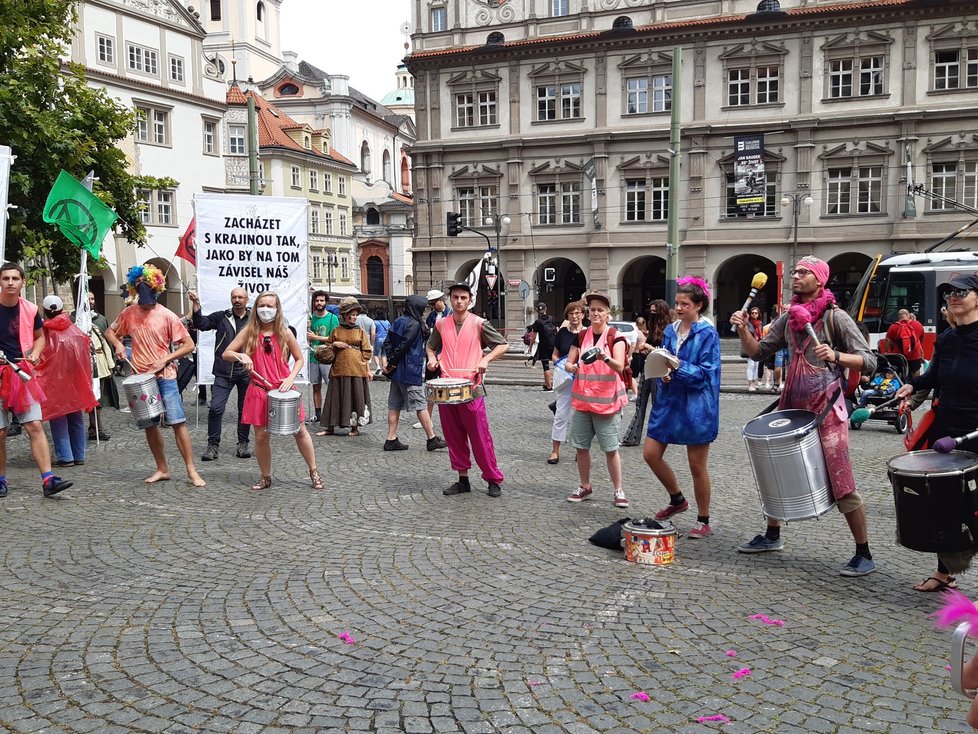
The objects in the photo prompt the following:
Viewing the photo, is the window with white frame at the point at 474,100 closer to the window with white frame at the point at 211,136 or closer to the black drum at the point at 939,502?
the window with white frame at the point at 211,136

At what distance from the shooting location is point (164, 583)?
17.9 feet

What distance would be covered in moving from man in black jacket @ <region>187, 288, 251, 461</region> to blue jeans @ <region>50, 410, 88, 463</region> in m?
1.33

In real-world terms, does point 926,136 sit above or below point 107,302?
above

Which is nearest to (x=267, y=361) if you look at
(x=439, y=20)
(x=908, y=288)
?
(x=908, y=288)

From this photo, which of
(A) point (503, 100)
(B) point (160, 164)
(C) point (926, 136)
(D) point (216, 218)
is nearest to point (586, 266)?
(A) point (503, 100)

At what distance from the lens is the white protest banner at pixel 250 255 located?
39.2 feet

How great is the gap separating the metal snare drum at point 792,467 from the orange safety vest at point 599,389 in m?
2.16

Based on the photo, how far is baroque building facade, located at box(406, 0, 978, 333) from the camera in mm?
34906

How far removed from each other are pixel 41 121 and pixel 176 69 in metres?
29.6

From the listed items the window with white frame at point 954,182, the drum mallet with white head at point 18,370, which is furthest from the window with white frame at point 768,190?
the drum mallet with white head at point 18,370

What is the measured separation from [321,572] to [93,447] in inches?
260

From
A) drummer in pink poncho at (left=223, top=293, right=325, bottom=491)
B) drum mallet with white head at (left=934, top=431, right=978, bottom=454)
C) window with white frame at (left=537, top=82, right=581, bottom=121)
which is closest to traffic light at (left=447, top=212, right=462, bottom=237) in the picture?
window with white frame at (left=537, top=82, right=581, bottom=121)

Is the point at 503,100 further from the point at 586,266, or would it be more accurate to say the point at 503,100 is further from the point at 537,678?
the point at 537,678

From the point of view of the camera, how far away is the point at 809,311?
564 cm
